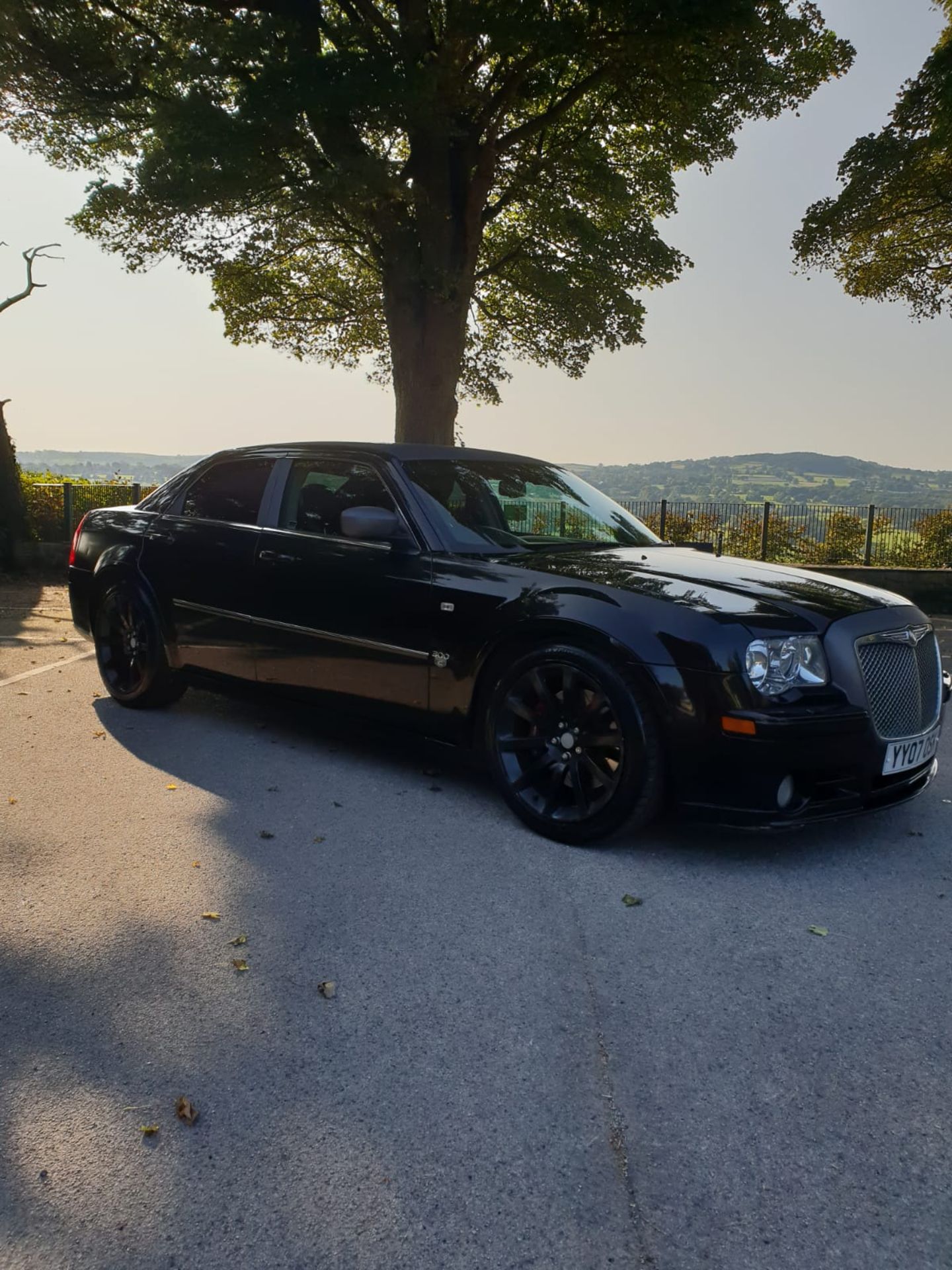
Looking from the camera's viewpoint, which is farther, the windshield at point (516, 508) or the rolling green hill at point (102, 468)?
the rolling green hill at point (102, 468)

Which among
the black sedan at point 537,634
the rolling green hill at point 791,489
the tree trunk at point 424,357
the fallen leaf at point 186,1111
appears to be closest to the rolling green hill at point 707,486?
the rolling green hill at point 791,489

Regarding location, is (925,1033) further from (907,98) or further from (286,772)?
(907,98)

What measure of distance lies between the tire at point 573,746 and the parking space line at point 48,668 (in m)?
4.55

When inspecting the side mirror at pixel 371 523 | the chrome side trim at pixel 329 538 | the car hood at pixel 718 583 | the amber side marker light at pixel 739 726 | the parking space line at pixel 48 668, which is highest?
the side mirror at pixel 371 523

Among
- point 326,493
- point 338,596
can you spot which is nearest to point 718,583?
point 338,596

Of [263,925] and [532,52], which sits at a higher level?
[532,52]

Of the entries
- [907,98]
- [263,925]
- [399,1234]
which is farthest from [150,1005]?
A: [907,98]

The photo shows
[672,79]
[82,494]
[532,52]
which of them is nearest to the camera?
[532,52]

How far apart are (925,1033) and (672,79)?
16.6 m

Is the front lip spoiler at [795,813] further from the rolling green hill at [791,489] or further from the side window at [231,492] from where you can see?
the rolling green hill at [791,489]

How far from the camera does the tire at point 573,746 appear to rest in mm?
4043

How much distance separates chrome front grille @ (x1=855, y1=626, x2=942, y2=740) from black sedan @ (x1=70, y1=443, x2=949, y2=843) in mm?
12

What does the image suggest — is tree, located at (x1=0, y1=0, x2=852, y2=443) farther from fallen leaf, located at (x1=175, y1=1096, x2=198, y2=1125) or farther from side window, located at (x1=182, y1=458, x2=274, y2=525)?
fallen leaf, located at (x1=175, y1=1096, x2=198, y2=1125)

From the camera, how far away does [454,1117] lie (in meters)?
2.37
